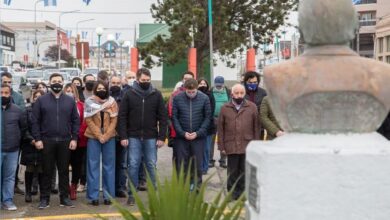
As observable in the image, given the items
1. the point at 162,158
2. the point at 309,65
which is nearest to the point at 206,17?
the point at 162,158

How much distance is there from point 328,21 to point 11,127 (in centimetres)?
520

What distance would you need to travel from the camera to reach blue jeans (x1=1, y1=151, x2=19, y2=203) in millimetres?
8031

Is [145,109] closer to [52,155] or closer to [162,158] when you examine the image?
[52,155]

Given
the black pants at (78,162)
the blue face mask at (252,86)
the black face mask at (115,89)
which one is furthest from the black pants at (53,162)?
the blue face mask at (252,86)

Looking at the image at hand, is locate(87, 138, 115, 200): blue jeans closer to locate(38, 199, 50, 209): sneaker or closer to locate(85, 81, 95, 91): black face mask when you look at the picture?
locate(38, 199, 50, 209): sneaker

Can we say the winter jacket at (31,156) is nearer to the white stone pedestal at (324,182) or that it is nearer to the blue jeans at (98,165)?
the blue jeans at (98,165)

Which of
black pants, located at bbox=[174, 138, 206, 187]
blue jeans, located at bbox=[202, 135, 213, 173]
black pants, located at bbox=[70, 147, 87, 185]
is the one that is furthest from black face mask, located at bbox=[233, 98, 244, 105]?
black pants, located at bbox=[70, 147, 87, 185]

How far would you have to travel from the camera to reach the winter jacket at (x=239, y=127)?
827cm

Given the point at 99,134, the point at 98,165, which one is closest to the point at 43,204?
the point at 98,165

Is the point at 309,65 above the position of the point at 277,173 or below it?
above

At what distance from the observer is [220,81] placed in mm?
11227

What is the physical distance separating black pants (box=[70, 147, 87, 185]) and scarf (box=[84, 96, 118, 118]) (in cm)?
74

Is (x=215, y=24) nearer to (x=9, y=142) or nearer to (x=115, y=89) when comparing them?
(x=115, y=89)

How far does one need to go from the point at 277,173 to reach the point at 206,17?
2080cm
